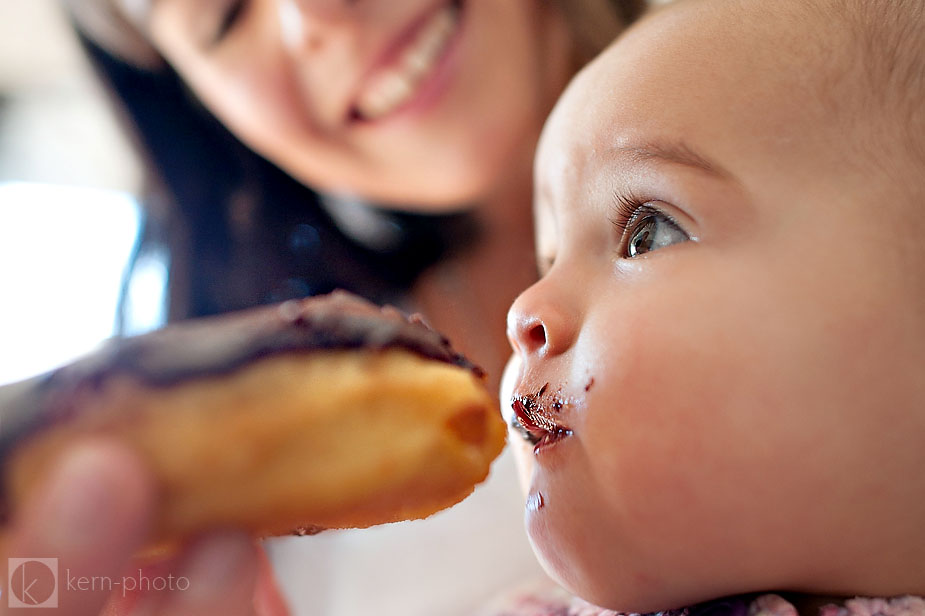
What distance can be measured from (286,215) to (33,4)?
544 mm

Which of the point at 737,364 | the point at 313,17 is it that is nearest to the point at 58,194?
the point at 313,17

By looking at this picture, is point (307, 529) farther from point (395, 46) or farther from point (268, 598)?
point (395, 46)

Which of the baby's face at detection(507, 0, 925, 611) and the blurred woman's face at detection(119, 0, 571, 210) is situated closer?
→ the baby's face at detection(507, 0, 925, 611)

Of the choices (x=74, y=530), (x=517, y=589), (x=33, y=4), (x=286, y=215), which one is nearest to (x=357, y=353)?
(x=74, y=530)

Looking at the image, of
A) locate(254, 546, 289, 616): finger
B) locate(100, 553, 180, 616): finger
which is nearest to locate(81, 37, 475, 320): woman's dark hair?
locate(254, 546, 289, 616): finger

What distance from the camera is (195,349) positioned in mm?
312

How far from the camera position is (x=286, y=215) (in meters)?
1.26

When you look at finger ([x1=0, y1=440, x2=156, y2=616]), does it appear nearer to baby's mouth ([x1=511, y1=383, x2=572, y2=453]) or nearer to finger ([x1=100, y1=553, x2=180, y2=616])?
finger ([x1=100, y1=553, x2=180, y2=616])

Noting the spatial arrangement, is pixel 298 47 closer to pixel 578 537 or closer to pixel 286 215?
pixel 286 215

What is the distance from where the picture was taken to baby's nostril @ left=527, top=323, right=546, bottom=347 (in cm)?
47

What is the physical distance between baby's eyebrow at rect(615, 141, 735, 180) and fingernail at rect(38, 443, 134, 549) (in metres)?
0.35

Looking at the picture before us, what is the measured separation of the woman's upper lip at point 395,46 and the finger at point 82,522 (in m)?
0.70

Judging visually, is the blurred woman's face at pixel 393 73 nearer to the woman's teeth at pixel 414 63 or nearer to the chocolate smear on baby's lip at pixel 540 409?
the woman's teeth at pixel 414 63

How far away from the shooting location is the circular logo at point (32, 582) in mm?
281
